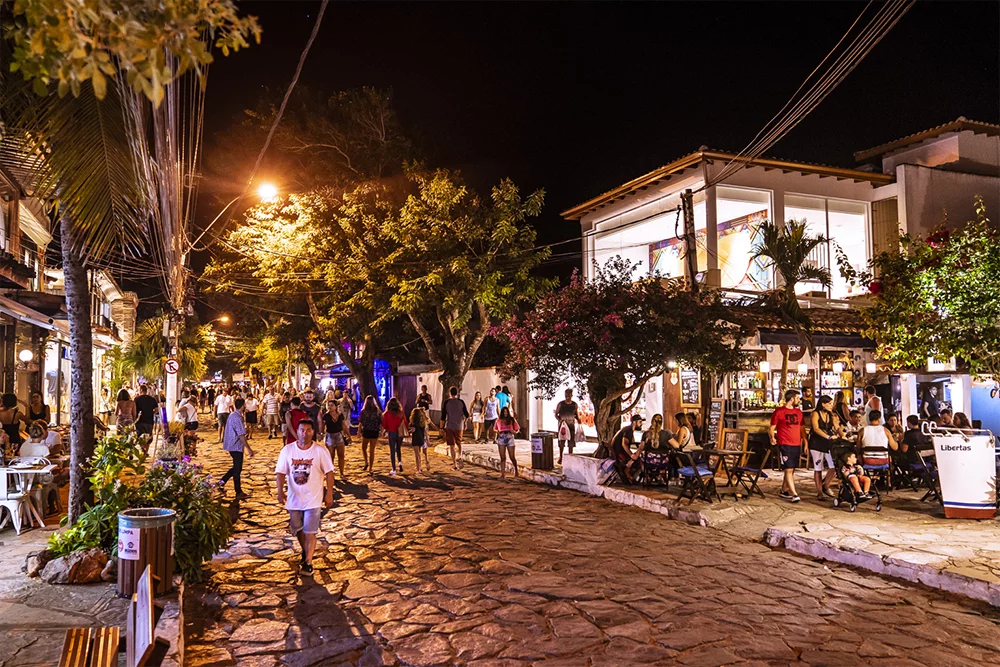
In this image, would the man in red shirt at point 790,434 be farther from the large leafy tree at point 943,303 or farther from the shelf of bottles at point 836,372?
the shelf of bottles at point 836,372

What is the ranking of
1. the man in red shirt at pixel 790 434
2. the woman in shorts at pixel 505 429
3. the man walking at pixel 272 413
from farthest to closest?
the man walking at pixel 272 413 < the woman in shorts at pixel 505 429 < the man in red shirt at pixel 790 434

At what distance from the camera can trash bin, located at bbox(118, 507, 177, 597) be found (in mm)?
6375

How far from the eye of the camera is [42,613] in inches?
237

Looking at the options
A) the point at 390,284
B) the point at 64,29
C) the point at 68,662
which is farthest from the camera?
the point at 390,284

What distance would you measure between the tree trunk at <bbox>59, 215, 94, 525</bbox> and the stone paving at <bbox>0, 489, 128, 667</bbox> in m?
0.99

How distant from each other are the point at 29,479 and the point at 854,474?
11842 millimetres

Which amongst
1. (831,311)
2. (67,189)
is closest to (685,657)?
(67,189)

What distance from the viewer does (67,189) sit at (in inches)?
261

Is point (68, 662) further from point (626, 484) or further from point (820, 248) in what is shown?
point (820, 248)

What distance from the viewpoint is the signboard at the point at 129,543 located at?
6.37 m

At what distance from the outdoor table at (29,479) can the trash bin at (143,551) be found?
13.3 feet

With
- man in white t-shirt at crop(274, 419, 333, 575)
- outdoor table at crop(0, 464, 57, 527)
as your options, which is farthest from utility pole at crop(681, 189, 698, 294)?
outdoor table at crop(0, 464, 57, 527)

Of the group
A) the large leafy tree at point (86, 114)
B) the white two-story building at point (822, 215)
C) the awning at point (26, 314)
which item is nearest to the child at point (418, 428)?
the white two-story building at point (822, 215)

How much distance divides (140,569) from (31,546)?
10.7 ft
